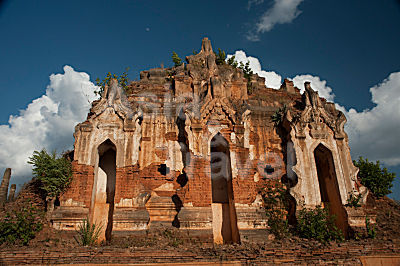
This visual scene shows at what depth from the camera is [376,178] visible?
14.9 m

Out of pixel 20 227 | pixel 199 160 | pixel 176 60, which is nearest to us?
pixel 20 227

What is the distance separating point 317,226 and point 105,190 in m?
8.62

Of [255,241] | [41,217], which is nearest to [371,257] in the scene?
[255,241]

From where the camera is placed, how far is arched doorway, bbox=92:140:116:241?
40.6 ft

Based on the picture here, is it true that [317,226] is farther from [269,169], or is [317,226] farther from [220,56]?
[220,56]

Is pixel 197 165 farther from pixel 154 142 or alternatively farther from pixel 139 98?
pixel 139 98

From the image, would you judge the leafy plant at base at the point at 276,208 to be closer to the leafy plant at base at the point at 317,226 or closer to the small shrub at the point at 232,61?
the leafy plant at base at the point at 317,226

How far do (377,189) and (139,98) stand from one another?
1190cm

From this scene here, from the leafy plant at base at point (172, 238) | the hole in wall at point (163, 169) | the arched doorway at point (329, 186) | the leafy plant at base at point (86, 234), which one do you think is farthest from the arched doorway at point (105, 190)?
the arched doorway at point (329, 186)

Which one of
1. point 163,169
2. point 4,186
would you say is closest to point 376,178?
point 163,169

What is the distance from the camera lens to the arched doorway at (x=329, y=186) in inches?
484

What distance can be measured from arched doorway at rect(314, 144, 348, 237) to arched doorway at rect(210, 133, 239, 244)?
12.6ft

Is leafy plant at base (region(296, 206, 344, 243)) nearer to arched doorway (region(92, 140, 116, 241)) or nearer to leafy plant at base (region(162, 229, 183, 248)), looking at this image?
leafy plant at base (region(162, 229, 183, 248))

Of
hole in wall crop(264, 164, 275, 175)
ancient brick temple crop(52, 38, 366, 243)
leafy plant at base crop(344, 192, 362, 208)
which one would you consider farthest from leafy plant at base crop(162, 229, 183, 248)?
leafy plant at base crop(344, 192, 362, 208)
